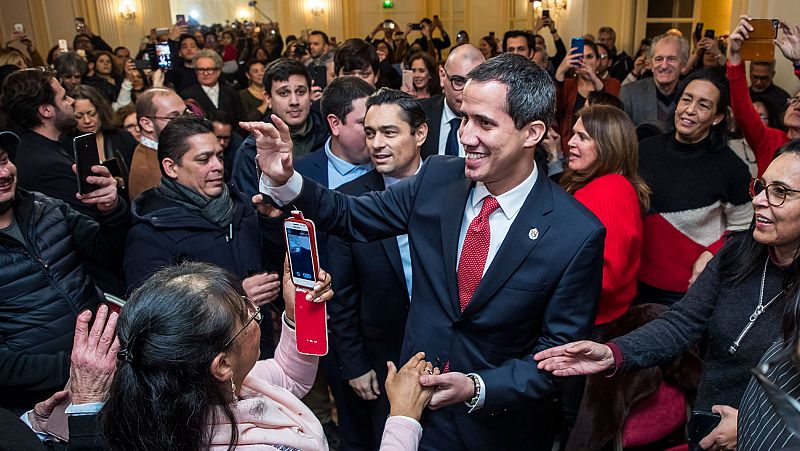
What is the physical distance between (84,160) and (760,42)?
3.17 metres

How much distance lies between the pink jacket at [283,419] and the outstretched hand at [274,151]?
47 cm

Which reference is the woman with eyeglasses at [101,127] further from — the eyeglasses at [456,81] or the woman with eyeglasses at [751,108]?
the woman with eyeglasses at [751,108]

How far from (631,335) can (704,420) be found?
31cm

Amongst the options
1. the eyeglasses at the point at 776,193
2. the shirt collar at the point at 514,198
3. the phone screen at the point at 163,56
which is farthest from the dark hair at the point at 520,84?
the phone screen at the point at 163,56

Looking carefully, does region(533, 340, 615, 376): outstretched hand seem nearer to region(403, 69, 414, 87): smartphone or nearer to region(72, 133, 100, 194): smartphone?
region(72, 133, 100, 194): smartphone

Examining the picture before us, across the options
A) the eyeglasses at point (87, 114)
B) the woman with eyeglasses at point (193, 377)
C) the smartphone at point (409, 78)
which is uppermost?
the smartphone at point (409, 78)

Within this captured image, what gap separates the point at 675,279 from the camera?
3.00 m

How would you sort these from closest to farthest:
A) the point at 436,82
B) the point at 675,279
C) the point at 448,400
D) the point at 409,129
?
the point at 448,400
the point at 409,129
the point at 675,279
the point at 436,82

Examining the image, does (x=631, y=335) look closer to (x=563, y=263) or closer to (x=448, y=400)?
(x=563, y=263)

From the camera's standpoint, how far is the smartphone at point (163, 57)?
6246 millimetres

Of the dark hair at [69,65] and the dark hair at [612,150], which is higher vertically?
the dark hair at [69,65]

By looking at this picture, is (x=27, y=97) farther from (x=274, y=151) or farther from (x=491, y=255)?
(x=491, y=255)

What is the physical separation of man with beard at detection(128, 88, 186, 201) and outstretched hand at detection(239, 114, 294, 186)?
6.82ft

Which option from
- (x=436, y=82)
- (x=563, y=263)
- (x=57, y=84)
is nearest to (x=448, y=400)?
(x=563, y=263)
